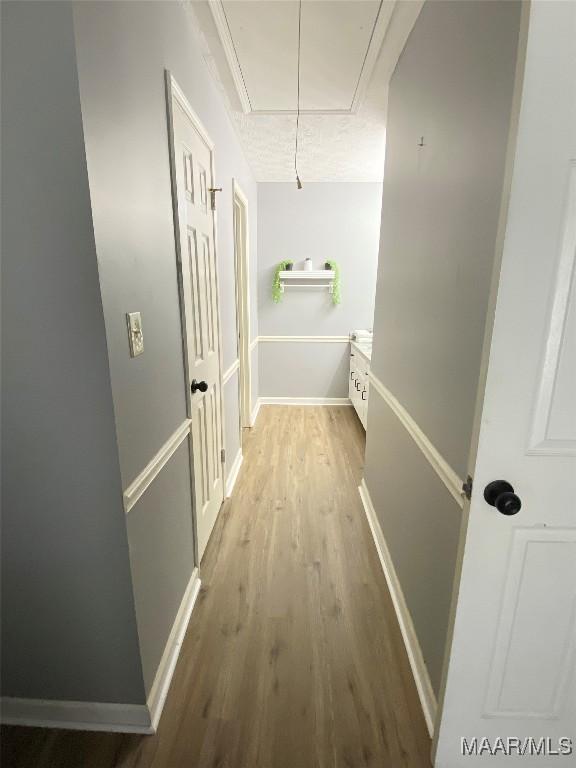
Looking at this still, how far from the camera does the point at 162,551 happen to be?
1382 millimetres

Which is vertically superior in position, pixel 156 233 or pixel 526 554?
pixel 156 233

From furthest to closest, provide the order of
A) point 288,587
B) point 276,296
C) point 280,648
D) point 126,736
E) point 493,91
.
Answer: point 276,296 → point 288,587 → point 280,648 → point 126,736 → point 493,91

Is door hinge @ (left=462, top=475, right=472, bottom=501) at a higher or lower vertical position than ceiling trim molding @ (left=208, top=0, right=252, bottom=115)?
lower

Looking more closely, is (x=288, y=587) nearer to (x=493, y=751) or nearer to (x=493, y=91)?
(x=493, y=751)

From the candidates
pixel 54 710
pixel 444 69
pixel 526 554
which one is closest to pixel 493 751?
pixel 526 554

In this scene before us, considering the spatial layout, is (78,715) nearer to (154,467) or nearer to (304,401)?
(154,467)

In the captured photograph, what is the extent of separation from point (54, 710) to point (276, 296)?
3844 millimetres

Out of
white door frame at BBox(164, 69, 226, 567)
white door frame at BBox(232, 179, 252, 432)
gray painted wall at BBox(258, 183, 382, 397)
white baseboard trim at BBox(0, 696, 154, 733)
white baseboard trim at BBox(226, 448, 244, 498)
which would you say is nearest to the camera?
white baseboard trim at BBox(0, 696, 154, 733)

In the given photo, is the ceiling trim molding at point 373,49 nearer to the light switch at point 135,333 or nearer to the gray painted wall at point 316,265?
the light switch at point 135,333

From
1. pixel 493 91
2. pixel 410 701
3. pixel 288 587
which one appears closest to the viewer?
pixel 493 91

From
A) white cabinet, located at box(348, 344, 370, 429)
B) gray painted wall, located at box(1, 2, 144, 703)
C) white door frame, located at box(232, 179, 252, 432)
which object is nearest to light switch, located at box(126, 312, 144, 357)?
gray painted wall, located at box(1, 2, 144, 703)

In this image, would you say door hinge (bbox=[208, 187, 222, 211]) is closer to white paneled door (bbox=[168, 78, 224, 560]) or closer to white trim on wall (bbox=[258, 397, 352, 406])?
white paneled door (bbox=[168, 78, 224, 560])

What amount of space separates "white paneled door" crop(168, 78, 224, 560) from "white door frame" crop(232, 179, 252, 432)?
3.53ft

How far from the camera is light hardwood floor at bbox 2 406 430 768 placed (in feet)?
3.88
